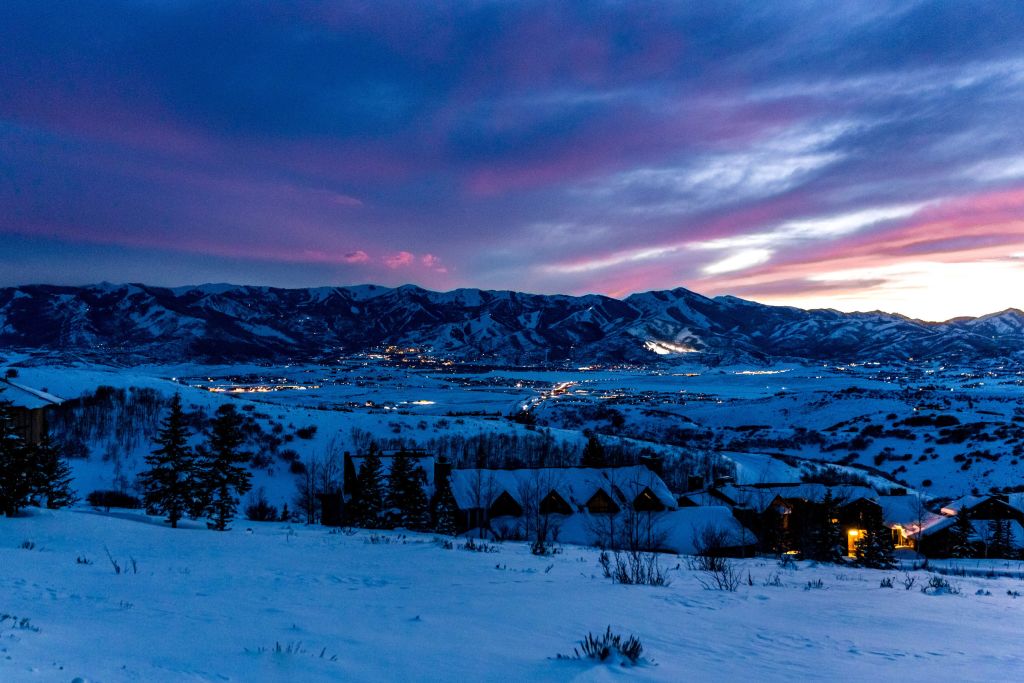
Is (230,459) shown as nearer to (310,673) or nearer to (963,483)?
(310,673)

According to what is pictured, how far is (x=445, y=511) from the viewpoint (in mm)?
30812

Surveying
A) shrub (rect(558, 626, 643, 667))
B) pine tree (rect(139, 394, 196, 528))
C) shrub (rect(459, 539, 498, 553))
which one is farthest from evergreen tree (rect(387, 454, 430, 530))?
shrub (rect(558, 626, 643, 667))

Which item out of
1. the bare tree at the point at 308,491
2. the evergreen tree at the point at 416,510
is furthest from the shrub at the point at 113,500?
the evergreen tree at the point at 416,510

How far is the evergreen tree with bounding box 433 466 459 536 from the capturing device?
3052 cm

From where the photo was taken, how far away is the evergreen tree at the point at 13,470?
18328 mm

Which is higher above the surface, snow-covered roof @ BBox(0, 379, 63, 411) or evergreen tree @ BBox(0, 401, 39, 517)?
snow-covered roof @ BBox(0, 379, 63, 411)

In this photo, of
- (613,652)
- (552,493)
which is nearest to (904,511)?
(552,493)

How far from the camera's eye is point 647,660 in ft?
17.9

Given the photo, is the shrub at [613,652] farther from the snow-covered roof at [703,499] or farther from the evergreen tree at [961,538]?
the evergreen tree at [961,538]

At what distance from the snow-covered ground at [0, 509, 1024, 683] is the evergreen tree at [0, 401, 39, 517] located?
7.38 meters

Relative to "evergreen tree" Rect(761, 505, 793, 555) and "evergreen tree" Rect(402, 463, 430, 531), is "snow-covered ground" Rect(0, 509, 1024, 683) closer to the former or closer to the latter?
"evergreen tree" Rect(402, 463, 430, 531)

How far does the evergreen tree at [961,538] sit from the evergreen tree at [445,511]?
3074cm

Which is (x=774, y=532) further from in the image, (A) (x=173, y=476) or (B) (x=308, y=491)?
(B) (x=308, y=491)

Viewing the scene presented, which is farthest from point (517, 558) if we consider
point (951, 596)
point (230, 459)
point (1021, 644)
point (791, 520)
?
point (791, 520)
